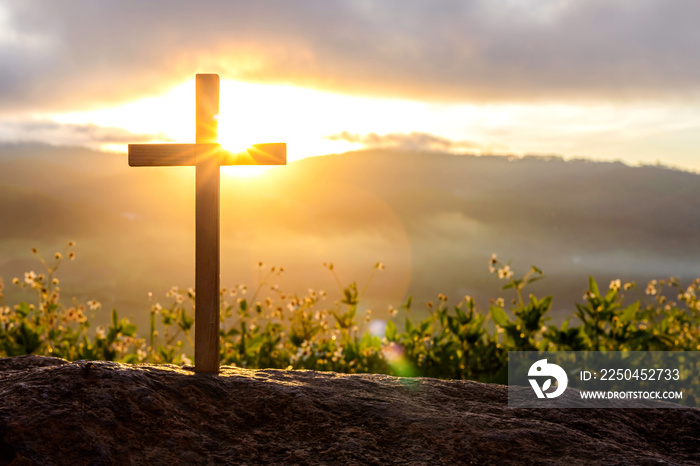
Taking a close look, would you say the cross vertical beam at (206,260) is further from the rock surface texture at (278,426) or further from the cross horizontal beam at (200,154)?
the rock surface texture at (278,426)

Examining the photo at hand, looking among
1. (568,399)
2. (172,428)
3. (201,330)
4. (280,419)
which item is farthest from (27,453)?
(568,399)

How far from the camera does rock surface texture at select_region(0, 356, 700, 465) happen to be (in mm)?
2258

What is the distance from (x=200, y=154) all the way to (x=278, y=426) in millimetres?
1560

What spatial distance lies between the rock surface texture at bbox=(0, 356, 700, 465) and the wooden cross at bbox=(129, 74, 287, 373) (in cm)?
28

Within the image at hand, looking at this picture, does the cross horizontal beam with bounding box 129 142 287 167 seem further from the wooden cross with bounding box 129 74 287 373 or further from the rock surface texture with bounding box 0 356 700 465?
the rock surface texture with bounding box 0 356 700 465

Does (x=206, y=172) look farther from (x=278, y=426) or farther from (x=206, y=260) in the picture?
(x=278, y=426)

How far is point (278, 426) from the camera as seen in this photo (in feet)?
8.44

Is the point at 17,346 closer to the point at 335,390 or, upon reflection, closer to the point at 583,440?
the point at 335,390

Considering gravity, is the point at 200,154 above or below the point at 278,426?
above

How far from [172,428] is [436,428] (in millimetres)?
1083

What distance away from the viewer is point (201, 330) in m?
3.23

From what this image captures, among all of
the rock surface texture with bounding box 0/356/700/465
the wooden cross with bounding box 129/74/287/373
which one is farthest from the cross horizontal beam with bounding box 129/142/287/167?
the rock surface texture with bounding box 0/356/700/465

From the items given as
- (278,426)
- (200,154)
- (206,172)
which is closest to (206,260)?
(206,172)

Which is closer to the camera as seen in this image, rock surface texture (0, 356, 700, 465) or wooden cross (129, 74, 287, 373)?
rock surface texture (0, 356, 700, 465)
